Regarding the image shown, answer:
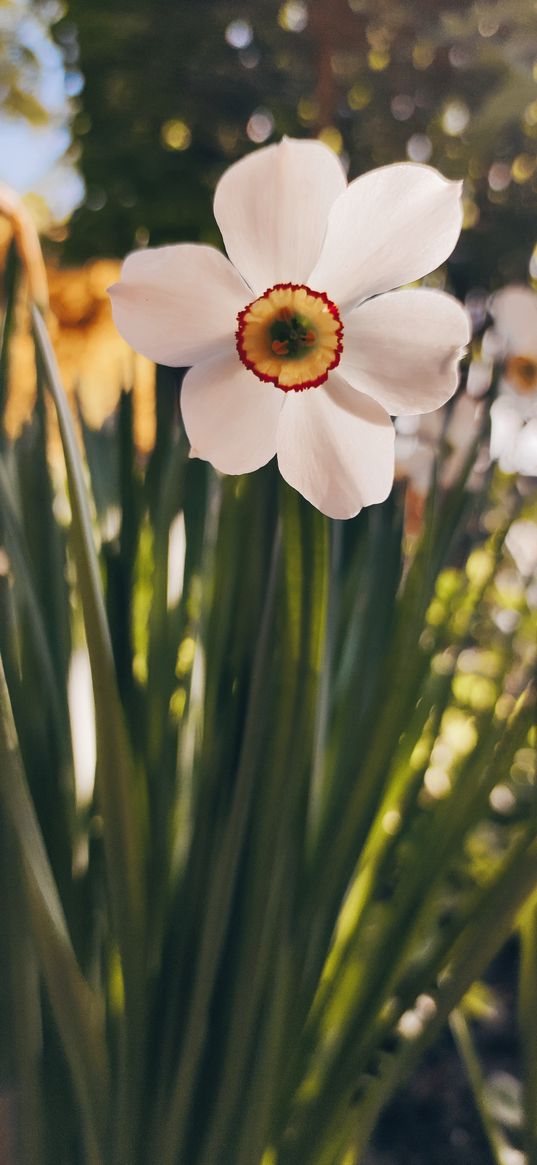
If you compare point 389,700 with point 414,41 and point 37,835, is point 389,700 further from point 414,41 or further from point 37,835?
A: point 414,41

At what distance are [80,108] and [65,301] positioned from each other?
0.40m

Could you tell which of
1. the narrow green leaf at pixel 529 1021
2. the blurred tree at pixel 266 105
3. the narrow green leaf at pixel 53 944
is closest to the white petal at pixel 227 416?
the narrow green leaf at pixel 53 944

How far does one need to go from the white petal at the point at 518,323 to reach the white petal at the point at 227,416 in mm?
363

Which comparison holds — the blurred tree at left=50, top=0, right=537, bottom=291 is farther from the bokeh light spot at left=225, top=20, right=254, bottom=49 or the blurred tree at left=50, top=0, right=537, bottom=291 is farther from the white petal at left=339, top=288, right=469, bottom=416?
the white petal at left=339, top=288, right=469, bottom=416

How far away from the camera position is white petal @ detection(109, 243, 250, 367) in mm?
226

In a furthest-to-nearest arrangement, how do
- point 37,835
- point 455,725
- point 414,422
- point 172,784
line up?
point 455,725 → point 414,422 → point 172,784 → point 37,835

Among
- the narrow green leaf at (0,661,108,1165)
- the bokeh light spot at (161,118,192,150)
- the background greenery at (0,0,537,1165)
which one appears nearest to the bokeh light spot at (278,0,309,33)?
the bokeh light spot at (161,118,192,150)

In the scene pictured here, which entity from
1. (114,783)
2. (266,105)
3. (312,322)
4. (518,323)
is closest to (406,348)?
(312,322)

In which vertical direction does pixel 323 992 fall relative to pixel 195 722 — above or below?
below

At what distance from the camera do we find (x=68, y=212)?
4.56 ft

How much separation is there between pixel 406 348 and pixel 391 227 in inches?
1.4

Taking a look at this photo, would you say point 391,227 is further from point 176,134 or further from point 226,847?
point 176,134

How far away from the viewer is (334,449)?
0.24 meters

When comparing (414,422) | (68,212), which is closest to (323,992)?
(414,422)
